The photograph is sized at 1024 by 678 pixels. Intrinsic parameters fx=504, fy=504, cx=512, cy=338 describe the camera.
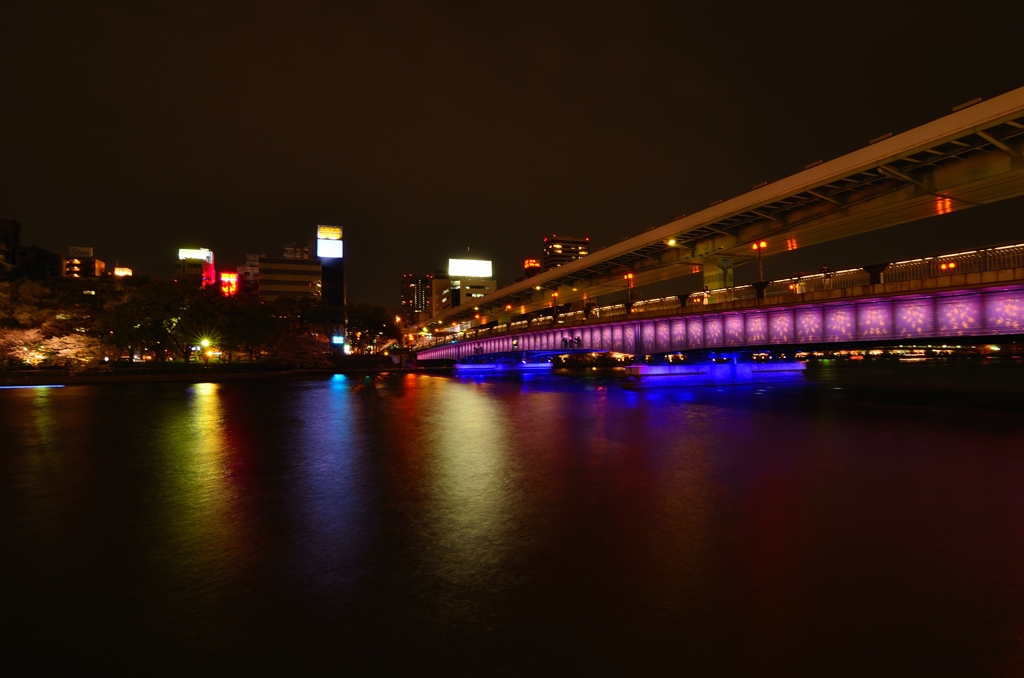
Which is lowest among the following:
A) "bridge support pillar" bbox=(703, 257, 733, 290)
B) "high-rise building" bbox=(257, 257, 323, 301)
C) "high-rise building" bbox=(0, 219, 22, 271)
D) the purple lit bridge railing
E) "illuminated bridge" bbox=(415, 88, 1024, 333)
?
the purple lit bridge railing

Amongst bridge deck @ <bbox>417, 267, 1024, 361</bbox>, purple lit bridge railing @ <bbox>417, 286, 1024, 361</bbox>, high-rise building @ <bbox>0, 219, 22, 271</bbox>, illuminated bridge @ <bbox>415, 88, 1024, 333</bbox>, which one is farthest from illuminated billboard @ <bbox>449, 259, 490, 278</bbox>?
bridge deck @ <bbox>417, 267, 1024, 361</bbox>

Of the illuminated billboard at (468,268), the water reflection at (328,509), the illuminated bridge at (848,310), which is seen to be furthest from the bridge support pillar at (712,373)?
the illuminated billboard at (468,268)

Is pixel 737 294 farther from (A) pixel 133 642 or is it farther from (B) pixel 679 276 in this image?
(A) pixel 133 642

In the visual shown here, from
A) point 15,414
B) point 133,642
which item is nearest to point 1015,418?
point 133,642

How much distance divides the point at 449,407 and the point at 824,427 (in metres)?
16.2

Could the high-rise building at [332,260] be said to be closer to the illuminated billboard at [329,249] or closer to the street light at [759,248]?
the illuminated billboard at [329,249]

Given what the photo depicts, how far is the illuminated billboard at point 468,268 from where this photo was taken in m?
172

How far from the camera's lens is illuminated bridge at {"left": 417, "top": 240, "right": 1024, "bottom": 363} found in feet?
73.9

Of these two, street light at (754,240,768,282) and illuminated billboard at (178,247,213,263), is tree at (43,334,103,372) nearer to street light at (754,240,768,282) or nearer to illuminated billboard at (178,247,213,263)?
street light at (754,240,768,282)

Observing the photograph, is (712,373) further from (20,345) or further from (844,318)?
(20,345)

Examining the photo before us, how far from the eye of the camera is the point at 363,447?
47.1ft

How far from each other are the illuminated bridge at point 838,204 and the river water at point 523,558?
1702cm

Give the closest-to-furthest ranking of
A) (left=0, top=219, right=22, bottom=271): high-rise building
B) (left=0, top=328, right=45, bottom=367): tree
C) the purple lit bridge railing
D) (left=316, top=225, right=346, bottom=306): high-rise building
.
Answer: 1. the purple lit bridge railing
2. (left=0, top=328, right=45, bottom=367): tree
3. (left=0, top=219, right=22, bottom=271): high-rise building
4. (left=316, top=225, right=346, bottom=306): high-rise building

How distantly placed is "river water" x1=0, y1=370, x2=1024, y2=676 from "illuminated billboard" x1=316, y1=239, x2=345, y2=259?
5075 inches
